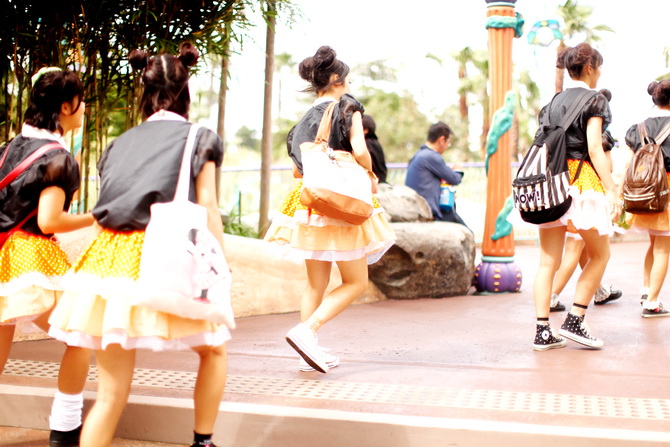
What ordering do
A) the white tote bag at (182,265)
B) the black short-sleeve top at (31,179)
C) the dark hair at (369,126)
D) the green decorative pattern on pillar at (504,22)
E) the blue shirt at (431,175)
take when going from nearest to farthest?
1. the white tote bag at (182,265)
2. the black short-sleeve top at (31,179)
3. the green decorative pattern on pillar at (504,22)
4. the dark hair at (369,126)
5. the blue shirt at (431,175)

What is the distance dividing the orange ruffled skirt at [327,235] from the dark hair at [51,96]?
59.4 inches

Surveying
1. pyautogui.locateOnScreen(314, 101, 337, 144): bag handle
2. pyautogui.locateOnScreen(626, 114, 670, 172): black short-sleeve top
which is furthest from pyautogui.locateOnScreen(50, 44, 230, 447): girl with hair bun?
pyautogui.locateOnScreen(626, 114, 670, 172): black short-sleeve top

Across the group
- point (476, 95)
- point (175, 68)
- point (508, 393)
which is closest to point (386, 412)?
point (508, 393)

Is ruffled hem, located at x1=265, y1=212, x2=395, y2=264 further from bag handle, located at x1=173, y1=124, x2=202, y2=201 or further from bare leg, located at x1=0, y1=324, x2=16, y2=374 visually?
bag handle, located at x1=173, y1=124, x2=202, y2=201

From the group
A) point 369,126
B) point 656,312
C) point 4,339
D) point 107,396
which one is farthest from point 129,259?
point 369,126

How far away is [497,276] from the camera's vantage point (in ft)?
27.4

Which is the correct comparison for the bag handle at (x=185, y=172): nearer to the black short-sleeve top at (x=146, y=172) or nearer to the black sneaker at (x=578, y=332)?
the black short-sleeve top at (x=146, y=172)

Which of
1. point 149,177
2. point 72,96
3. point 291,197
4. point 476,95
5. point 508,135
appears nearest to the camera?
point 149,177

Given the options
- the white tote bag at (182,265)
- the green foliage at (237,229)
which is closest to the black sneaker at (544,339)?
the white tote bag at (182,265)

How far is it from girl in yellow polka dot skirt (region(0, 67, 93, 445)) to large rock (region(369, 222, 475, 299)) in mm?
4452

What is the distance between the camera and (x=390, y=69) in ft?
152

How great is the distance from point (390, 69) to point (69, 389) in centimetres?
4359

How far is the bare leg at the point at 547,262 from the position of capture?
539 centimetres

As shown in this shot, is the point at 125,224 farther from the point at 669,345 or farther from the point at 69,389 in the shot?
the point at 669,345
